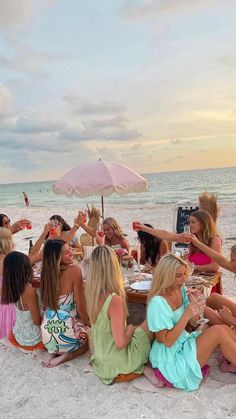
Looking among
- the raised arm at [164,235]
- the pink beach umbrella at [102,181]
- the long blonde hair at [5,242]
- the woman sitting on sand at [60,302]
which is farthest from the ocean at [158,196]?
the woman sitting on sand at [60,302]

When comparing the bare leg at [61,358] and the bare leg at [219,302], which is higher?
the bare leg at [219,302]

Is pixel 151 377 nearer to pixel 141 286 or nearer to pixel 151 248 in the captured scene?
pixel 141 286

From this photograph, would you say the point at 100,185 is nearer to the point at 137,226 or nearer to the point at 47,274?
the point at 137,226

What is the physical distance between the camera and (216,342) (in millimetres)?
2711

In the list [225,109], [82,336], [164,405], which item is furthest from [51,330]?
[225,109]

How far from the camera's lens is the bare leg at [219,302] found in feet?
11.3

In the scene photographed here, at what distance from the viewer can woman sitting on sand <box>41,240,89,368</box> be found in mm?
3102

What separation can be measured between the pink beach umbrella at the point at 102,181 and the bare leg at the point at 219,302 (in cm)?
201

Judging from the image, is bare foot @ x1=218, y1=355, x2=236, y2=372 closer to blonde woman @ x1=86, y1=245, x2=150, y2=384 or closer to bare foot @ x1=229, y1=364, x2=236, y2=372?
bare foot @ x1=229, y1=364, x2=236, y2=372

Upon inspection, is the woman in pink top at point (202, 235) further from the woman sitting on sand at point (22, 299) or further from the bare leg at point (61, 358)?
the woman sitting on sand at point (22, 299)

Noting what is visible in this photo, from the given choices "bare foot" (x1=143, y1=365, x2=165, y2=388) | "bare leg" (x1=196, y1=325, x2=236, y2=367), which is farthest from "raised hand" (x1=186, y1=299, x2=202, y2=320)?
"bare foot" (x1=143, y1=365, x2=165, y2=388)

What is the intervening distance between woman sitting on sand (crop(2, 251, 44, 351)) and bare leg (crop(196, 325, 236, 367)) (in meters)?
1.51

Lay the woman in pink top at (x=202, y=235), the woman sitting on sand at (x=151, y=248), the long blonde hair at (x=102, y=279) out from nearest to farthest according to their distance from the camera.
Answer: the long blonde hair at (x=102, y=279) → the woman in pink top at (x=202, y=235) → the woman sitting on sand at (x=151, y=248)

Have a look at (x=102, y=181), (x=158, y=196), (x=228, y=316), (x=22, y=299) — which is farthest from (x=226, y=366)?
(x=158, y=196)
